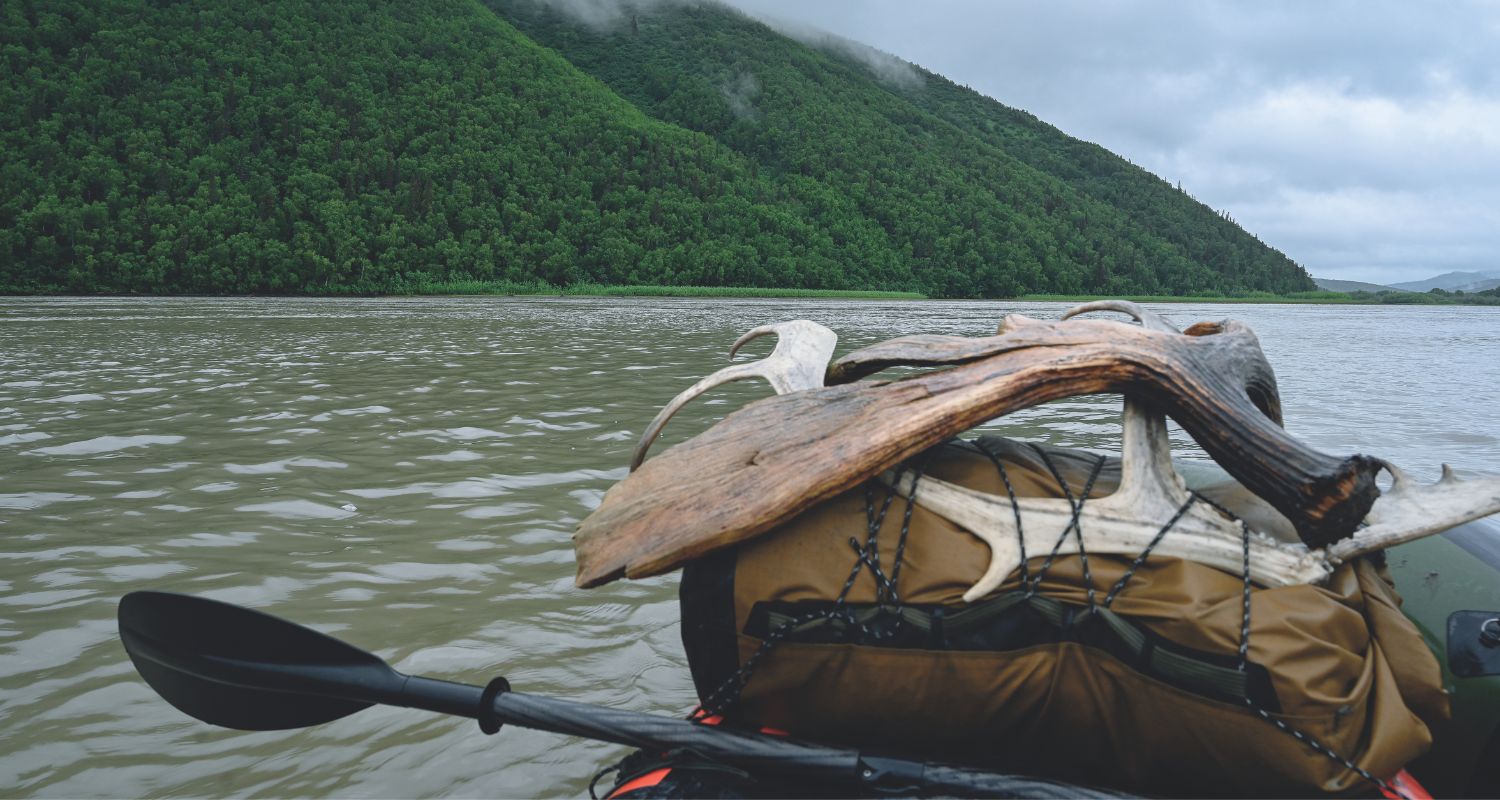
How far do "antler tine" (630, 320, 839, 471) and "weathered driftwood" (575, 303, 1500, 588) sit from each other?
58 centimetres

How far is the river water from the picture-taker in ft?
8.59

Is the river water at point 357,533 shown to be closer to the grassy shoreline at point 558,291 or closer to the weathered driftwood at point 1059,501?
the weathered driftwood at point 1059,501

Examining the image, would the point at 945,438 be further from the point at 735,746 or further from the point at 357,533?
the point at 357,533

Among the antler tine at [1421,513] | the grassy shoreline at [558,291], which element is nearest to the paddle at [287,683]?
the antler tine at [1421,513]

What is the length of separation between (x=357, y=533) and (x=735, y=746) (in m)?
3.50

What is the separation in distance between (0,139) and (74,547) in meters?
78.7

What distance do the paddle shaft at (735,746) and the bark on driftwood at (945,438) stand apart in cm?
36

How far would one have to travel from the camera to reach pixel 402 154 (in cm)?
8019

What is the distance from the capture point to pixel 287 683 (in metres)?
2.24

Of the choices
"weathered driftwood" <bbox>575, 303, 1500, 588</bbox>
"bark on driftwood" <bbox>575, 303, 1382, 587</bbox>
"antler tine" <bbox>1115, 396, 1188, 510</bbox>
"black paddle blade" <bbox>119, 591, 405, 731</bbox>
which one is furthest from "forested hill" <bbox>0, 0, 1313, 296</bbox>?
"antler tine" <bbox>1115, 396, 1188, 510</bbox>

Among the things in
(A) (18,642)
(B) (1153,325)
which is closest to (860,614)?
(B) (1153,325)

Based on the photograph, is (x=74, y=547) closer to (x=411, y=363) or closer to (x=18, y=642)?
(x=18, y=642)

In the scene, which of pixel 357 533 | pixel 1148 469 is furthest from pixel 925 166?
pixel 1148 469

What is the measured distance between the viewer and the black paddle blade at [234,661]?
2227 millimetres
